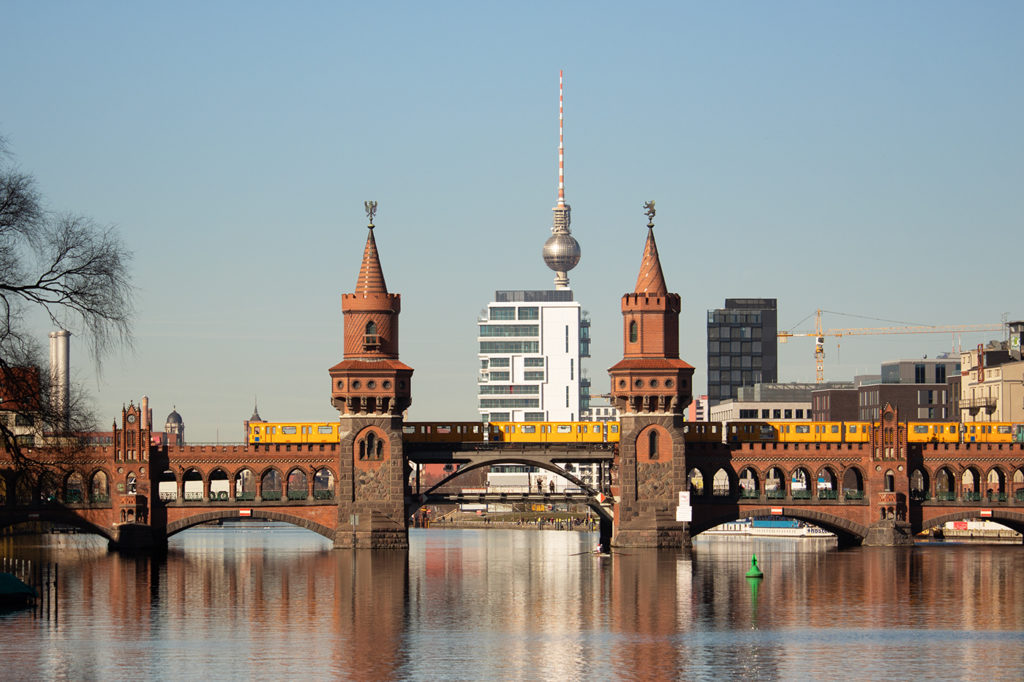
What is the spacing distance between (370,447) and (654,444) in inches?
1035

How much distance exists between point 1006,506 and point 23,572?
90.2m

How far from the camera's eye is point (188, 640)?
78875 mm

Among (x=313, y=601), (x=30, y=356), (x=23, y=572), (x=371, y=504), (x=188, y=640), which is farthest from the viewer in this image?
(x=371, y=504)

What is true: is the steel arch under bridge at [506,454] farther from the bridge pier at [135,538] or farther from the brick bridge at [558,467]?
the bridge pier at [135,538]

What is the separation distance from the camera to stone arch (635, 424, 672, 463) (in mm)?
148125

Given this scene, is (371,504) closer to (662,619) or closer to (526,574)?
(526,574)

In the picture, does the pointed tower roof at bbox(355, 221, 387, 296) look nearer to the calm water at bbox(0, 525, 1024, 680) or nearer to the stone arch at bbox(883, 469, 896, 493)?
the calm water at bbox(0, 525, 1024, 680)

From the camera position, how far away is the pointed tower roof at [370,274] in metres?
152

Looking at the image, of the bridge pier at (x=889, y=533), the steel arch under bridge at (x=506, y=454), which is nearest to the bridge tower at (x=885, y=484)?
the bridge pier at (x=889, y=533)

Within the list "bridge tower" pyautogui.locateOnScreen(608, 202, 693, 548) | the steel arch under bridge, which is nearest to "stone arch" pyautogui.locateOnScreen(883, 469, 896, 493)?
"bridge tower" pyautogui.locateOnScreen(608, 202, 693, 548)

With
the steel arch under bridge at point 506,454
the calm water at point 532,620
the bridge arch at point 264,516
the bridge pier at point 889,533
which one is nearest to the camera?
the calm water at point 532,620

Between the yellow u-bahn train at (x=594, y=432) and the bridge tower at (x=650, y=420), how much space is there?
6.27 metres

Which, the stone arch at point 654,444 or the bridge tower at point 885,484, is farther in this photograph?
the bridge tower at point 885,484

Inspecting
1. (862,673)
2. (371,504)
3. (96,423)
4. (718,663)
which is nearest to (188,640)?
(96,423)
